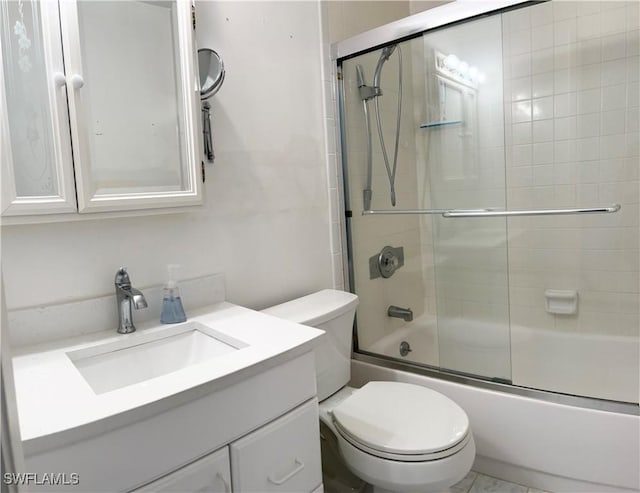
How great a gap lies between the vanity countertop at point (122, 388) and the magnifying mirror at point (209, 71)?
2.41ft

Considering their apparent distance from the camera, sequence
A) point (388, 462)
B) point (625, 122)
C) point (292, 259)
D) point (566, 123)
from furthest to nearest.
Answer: point (566, 123) < point (625, 122) < point (292, 259) < point (388, 462)

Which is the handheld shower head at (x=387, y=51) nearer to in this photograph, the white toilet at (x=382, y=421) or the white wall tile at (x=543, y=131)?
the white wall tile at (x=543, y=131)

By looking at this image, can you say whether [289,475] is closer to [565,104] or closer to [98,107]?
[98,107]

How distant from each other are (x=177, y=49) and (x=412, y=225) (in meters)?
1.30

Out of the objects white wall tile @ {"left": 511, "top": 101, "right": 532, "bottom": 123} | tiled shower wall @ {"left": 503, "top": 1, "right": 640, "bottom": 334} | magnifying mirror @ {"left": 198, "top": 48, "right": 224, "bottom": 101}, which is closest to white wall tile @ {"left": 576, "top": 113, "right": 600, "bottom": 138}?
tiled shower wall @ {"left": 503, "top": 1, "right": 640, "bottom": 334}

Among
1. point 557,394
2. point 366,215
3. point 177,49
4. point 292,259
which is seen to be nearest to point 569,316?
point 557,394

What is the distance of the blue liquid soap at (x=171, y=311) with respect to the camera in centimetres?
130

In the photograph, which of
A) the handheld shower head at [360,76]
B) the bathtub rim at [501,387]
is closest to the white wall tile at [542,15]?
the handheld shower head at [360,76]

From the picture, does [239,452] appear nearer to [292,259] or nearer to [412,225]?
[292,259]

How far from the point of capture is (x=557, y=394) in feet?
5.25

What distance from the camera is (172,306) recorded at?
4.28 feet

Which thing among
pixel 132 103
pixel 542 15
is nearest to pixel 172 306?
pixel 132 103

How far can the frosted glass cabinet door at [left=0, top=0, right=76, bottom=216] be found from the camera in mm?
1009

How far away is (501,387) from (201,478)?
4.01 ft
